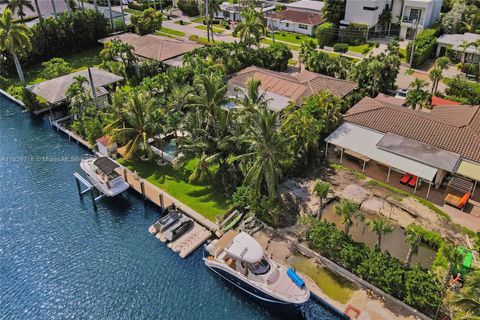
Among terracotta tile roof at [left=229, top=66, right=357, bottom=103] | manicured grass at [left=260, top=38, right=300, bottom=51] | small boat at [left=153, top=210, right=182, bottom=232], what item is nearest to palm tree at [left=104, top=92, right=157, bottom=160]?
small boat at [left=153, top=210, right=182, bottom=232]

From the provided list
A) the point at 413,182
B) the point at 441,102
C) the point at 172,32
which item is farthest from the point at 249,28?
the point at 413,182

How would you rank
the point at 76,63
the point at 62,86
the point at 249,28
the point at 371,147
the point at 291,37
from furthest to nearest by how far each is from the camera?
the point at 291,37, the point at 76,63, the point at 249,28, the point at 62,86, the point at 371,147

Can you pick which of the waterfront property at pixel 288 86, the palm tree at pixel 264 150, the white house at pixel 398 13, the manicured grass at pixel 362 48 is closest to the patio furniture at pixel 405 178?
the palm tree at pixel 264 150

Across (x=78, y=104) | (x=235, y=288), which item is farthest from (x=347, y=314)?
(x=78, y=104)

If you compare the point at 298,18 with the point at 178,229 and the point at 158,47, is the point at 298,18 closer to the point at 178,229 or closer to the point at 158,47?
the point at 158,47

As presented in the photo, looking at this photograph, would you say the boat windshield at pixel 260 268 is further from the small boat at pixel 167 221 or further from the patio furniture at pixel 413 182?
the patio furniture at pixel 413 182

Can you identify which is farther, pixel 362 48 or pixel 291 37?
pixel 291 37

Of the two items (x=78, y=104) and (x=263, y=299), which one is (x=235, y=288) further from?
(x=78, y=104)

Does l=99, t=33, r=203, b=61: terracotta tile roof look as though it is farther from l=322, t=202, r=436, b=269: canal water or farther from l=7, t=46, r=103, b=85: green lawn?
l=322, t=202, r=436, b=269: canal water
